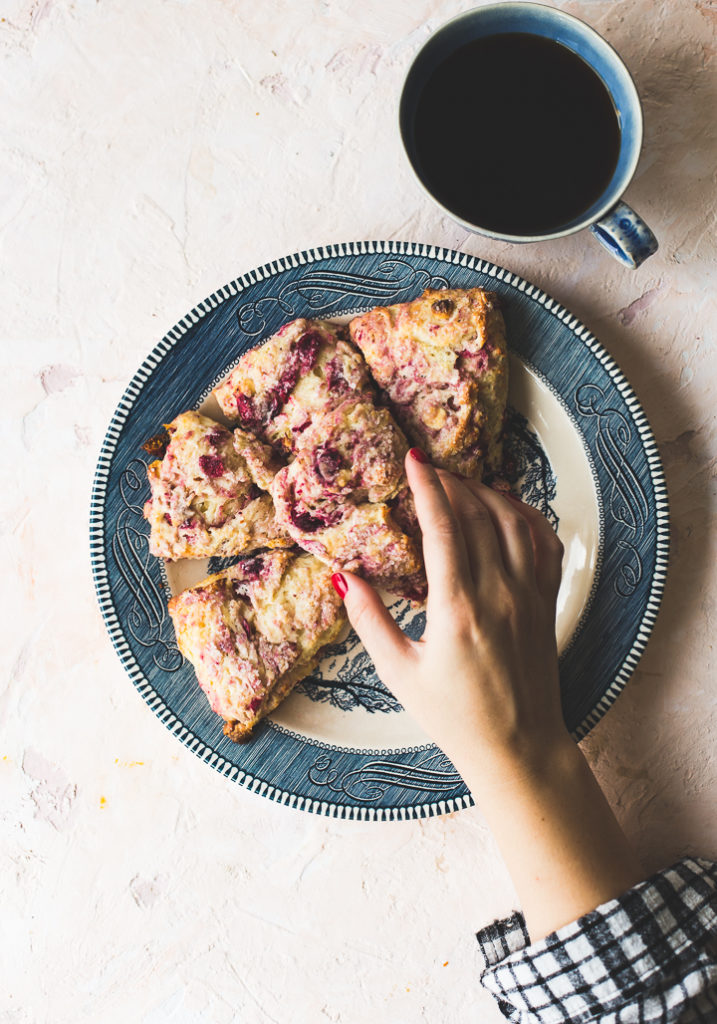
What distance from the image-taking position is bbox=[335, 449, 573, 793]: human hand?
1350 millimetres

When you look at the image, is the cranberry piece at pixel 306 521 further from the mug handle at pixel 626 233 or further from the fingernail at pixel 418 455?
the mug handle at pixel 626 233

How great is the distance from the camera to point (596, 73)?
1402 millimetres

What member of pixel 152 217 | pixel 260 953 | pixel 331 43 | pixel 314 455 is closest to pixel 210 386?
A: pixel 314 455

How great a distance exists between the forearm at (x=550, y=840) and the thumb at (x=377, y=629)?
0.78 ft

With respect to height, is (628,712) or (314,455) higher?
(314,455)

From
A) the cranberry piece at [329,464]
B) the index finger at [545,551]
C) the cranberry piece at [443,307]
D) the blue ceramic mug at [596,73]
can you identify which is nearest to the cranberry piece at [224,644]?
the cranberry piece at [329,464]

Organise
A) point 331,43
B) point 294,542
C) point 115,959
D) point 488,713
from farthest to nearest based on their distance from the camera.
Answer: point 115,959
point 331,43
point 294,542
point 488,713

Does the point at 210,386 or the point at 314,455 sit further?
the point at 210,386

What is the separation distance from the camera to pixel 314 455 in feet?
4.49

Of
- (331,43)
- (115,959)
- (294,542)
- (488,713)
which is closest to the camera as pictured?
(488,713)

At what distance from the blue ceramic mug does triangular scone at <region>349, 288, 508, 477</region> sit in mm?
154

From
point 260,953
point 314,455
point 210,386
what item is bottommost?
point 260,953

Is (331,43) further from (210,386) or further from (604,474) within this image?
(604,474)

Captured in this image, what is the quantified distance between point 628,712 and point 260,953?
3.36 ft
